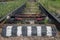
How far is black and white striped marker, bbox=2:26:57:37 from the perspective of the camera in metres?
5.61

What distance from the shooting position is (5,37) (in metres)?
5.62

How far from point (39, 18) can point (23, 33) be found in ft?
5.76

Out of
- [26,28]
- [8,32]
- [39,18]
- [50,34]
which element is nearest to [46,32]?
[50,34]

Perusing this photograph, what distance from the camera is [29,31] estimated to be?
5602 mm

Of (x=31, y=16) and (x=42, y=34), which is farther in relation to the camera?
(x=31, y=16)

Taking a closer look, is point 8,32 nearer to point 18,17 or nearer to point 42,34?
point 42,34

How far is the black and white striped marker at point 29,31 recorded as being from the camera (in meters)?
5.61

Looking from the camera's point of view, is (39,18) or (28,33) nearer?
(28,33)

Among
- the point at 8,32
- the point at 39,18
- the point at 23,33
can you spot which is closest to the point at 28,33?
the point at 23,33

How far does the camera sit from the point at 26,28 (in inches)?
224

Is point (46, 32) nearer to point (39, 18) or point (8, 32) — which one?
point (8, 32)

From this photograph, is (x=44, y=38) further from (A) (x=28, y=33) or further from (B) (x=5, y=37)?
(B) (x=5, y=37)

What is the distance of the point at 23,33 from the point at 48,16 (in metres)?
2.00

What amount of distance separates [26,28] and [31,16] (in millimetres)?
1968
